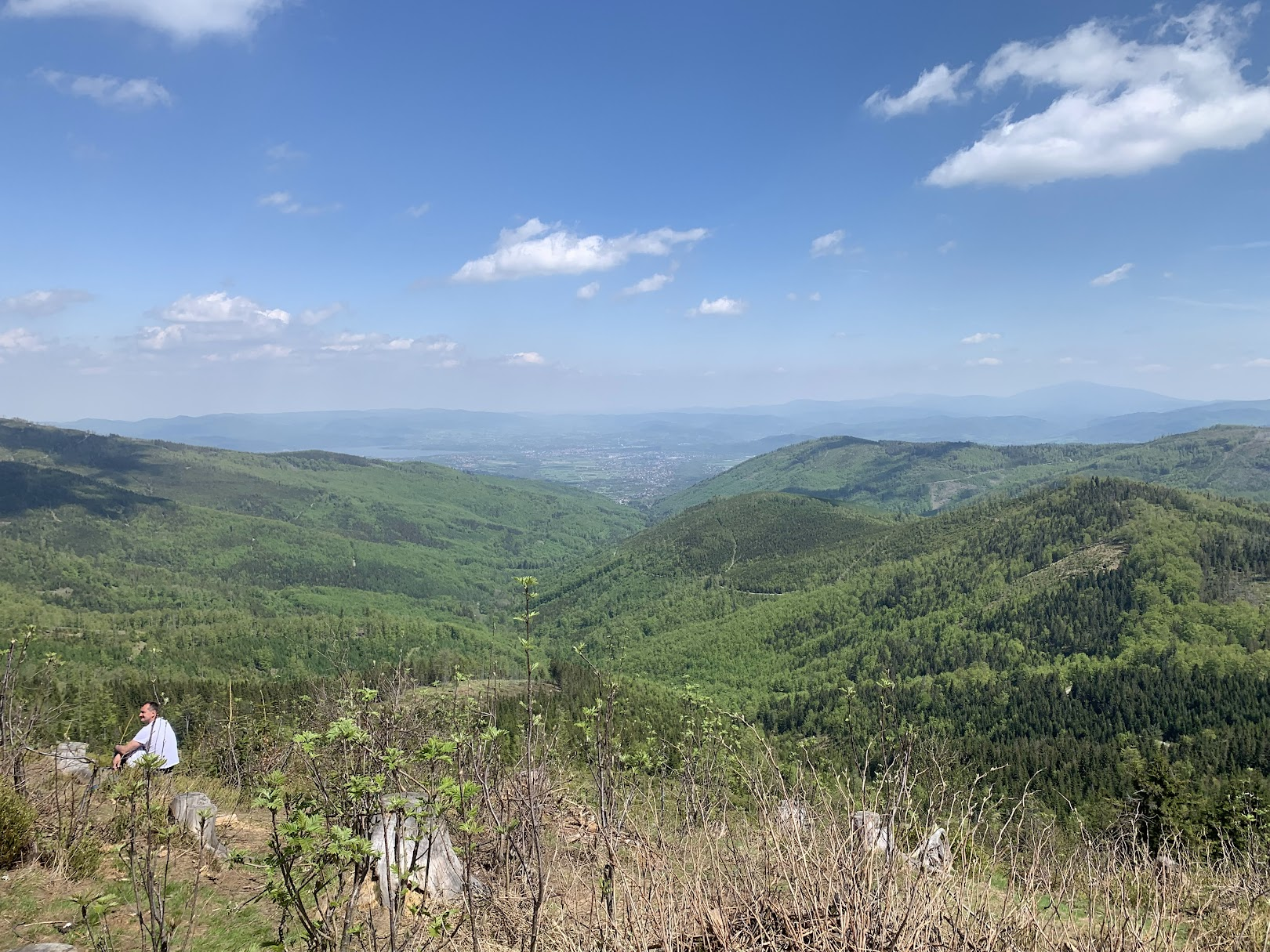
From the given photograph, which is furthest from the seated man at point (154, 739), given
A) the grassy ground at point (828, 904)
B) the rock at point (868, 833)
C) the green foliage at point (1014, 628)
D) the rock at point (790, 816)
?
the green foliage at point (1014, 628)

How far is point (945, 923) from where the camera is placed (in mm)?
4531

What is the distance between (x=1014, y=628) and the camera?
347 feet

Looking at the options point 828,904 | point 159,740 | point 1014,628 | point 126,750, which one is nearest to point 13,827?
point 126,750

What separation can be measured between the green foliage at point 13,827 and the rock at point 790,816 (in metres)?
9.70

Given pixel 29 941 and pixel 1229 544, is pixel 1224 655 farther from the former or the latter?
pixel 29 941

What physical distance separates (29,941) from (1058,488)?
176266mm

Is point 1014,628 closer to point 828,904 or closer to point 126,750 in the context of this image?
point 828,904

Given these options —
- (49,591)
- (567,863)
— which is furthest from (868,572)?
(49,591)

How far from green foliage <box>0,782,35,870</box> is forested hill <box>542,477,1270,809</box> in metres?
47.3

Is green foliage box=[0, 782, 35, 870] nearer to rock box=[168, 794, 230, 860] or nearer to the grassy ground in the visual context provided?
the grassy ground

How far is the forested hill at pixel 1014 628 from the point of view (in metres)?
69.1

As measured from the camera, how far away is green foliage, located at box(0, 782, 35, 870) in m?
7.77

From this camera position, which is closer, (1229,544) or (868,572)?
(1229,544)

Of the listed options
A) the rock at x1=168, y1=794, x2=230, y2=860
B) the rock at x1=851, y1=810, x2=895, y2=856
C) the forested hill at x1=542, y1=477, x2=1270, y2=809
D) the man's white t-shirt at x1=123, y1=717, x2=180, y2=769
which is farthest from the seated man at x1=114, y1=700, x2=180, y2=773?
the forested hill at x1=542, y1=477, x2=1270, y2=809
